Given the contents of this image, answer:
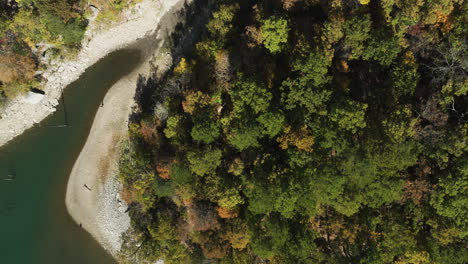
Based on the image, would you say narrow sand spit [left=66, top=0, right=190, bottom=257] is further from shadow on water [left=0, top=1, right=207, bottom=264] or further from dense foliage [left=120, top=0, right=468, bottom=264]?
dense foliage [left=120, top=0, right=468, bottom=264]

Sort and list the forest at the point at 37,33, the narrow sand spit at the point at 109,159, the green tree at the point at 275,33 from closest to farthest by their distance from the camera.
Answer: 1. the green tree at the point at 275,33
2. the forest at the point at 37,33
3. the narrow sand spit at the point at 109,159

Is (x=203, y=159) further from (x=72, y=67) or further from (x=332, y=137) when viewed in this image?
(x=72, y=67)

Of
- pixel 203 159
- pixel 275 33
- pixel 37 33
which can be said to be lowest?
pixel 203 159

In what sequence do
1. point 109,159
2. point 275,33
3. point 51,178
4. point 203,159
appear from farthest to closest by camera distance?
point 51,178 < point 109,159 < point 203,159 < point 275,33

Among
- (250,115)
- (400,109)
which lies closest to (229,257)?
(250,115)

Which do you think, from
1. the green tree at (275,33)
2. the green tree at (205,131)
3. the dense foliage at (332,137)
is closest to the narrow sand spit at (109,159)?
the dense foliage at (332,137)

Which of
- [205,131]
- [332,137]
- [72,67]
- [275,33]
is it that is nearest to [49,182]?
[72,67]

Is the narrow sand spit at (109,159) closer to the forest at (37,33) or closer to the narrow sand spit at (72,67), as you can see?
the narrow sand spit at (72,67)
